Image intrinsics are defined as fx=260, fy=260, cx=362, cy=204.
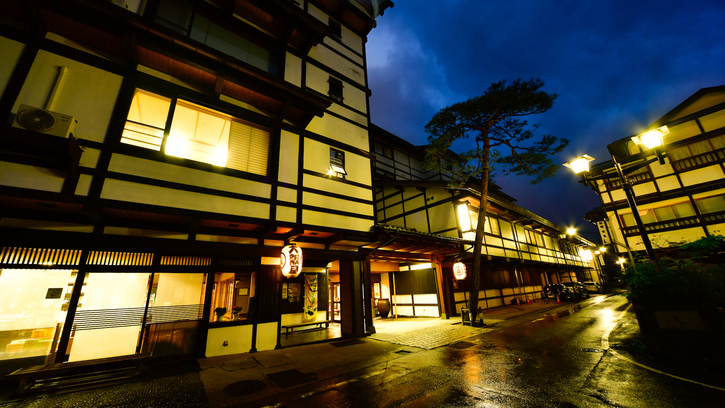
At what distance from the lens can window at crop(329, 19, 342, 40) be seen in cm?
1322

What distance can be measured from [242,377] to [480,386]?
210 inches

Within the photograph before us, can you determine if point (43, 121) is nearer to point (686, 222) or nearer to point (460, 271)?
point (460, 271)

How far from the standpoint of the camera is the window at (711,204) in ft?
52.9

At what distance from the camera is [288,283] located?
41.5 ft

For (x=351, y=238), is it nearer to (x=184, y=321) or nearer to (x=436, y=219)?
(x=184, y=321)

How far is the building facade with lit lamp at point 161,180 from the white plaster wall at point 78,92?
33 millimetres

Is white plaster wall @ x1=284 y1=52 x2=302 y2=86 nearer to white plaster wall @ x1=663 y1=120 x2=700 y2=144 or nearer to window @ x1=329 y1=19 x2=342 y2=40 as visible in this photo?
window @ x1=329 y1=19 x2=342 y2=40

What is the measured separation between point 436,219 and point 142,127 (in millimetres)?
16143

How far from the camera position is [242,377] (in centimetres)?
618

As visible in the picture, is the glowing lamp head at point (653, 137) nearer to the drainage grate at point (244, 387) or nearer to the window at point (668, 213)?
the drainage grate at point (244, 387)

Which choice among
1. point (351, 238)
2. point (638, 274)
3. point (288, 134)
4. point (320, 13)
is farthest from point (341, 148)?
point (638, 274)

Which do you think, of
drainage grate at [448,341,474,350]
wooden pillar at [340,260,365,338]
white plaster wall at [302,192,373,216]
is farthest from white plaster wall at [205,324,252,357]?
drainage grate at [448,341,474,350]

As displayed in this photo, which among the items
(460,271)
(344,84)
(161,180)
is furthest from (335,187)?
(460,271)

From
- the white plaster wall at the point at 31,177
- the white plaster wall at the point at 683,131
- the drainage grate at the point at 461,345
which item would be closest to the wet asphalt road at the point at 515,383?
the drainage grate at the point at 461,345
